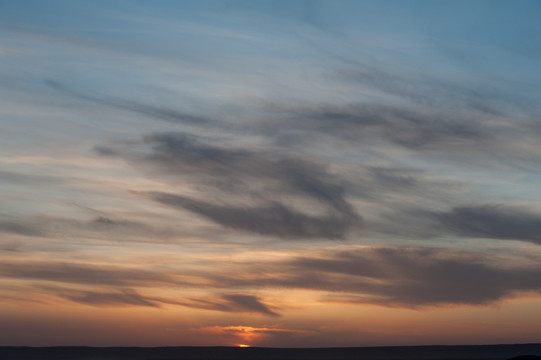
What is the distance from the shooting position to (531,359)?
108 meters

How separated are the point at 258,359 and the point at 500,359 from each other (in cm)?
5554

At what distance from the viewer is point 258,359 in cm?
19825

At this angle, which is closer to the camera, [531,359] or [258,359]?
[531,359]

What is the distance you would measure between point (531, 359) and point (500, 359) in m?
95.2

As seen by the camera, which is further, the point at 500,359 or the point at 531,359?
the point at 500,359

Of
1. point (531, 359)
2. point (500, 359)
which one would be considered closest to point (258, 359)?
point (500, 359)

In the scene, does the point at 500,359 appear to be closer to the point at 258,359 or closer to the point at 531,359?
the point at 258,359

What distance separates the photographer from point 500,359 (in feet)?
653

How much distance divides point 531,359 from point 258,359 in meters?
98.7
